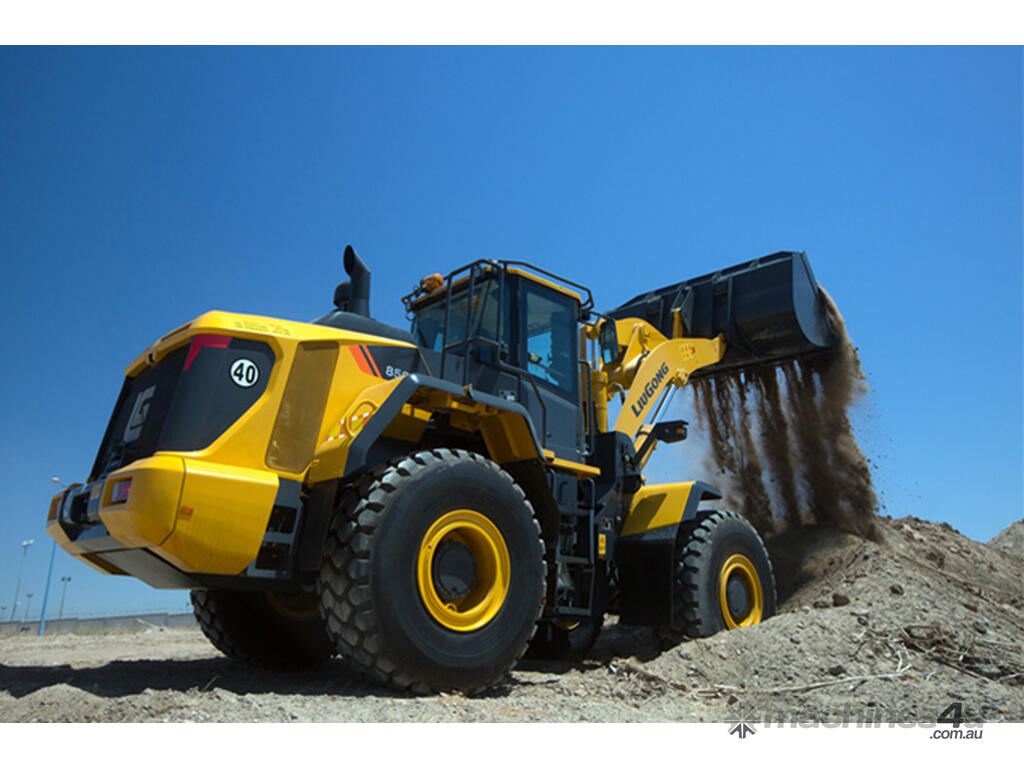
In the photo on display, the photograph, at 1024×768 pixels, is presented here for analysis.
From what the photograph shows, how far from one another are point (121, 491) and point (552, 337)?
3.90 meters

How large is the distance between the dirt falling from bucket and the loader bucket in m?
0.29

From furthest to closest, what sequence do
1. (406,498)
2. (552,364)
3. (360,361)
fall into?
(552,364) → (360,361) → (406,498)

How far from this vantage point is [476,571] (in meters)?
4.93

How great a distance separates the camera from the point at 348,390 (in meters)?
4.91

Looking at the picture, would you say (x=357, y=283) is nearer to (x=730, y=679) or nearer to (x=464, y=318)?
(x=464, y=318)

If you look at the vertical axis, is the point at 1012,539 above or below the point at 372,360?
below

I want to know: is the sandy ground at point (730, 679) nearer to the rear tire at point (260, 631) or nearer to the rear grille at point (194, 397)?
the rear tire at point (260, 631)

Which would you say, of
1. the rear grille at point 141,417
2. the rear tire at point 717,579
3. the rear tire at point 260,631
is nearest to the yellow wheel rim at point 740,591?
the rear tire at point 717,579

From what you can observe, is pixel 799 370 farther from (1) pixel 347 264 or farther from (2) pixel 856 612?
(1) pixel 347 264

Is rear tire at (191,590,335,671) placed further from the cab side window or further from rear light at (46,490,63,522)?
the cab side window

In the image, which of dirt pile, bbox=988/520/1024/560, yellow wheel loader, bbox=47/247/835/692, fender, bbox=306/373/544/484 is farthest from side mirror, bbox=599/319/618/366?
dirt pile, bbox=988/520/1024/560

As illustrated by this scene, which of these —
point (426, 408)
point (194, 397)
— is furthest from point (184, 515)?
point (426, 408)

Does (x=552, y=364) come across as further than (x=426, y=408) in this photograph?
Yes

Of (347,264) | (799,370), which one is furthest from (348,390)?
(799,370)
